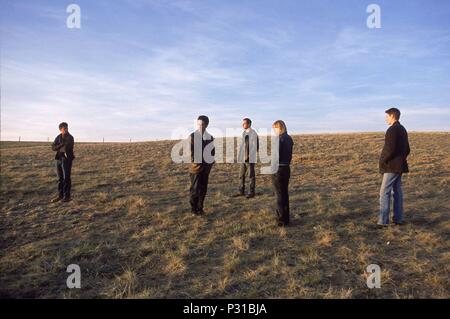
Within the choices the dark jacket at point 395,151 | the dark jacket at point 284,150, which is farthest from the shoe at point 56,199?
the dark jacket at point 395,151

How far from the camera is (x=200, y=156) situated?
865 centimetres

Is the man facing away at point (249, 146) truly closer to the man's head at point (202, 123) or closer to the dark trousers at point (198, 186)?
the dark trousers at point (198, 186)

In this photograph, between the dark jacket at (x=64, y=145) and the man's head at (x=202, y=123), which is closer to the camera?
the man's head at (x=202, y=123)

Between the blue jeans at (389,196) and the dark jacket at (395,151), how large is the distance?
0.55ft

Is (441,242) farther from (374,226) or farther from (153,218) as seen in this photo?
(153,218)

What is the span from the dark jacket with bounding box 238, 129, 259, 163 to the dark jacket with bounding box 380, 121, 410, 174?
4190 mm

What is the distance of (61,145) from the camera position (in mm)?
10578

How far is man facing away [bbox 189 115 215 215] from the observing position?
866cm

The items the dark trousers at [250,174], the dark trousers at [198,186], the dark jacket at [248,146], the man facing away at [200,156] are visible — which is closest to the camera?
the man facing away at [200,156]

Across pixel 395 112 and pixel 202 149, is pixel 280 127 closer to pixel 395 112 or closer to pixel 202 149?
pixel 202 149

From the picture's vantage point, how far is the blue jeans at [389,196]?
7.43 m

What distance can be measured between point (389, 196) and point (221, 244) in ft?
12.4
